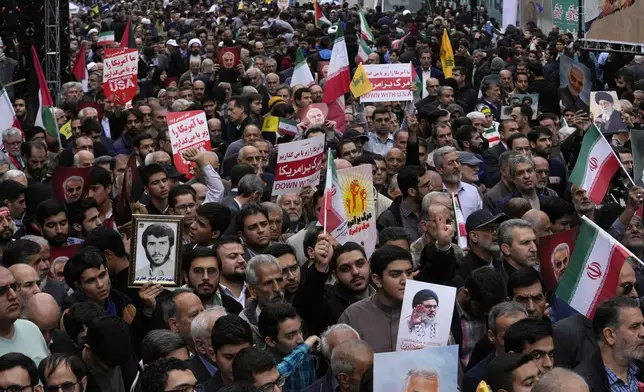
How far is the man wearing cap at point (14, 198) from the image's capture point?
402 inches

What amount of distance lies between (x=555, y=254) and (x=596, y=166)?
6.51 feet

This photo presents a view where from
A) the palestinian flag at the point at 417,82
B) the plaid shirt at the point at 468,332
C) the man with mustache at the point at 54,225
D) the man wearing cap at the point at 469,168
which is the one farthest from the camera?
the palestinian flag at the point at 417,82

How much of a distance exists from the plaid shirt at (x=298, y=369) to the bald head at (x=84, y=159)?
533 cm

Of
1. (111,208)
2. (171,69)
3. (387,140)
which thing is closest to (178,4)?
(171,69)

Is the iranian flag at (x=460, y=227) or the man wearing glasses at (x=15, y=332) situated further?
the iranian flag at (x=460, y=227)

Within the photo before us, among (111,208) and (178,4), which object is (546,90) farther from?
(178,4)

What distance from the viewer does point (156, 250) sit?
26.6 feet

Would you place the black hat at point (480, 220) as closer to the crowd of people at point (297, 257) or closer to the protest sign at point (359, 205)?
the crowd of people at point (297, 257)

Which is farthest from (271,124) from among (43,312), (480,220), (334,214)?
(43,312)

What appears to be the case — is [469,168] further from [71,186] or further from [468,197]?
[71,186]

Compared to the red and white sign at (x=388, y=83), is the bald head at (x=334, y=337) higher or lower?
higher

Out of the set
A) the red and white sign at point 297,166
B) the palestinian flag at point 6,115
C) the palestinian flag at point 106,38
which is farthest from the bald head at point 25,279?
the palestinian flag at point 106,38

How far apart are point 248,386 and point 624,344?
200 cm

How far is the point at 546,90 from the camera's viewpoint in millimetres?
16453
